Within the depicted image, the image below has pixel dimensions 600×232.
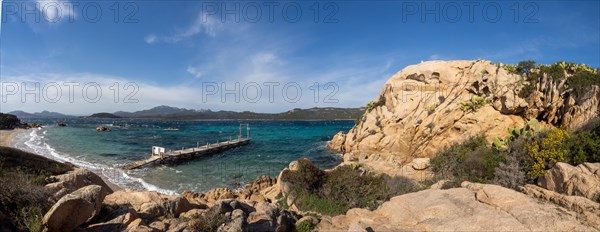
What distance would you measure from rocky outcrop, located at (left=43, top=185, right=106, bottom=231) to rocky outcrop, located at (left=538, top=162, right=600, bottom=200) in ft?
40.9

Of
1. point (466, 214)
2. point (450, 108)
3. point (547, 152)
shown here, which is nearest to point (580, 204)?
point (466, 214)

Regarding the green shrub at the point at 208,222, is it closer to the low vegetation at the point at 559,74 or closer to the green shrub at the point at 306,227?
the green shrub at the point at 306,227

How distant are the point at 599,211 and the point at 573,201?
574 millimetres

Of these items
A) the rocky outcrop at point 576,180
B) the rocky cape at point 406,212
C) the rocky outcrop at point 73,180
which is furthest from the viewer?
the rocky outcrop at point 73,180

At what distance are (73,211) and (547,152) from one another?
15685mm

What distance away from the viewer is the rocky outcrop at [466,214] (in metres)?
5.88

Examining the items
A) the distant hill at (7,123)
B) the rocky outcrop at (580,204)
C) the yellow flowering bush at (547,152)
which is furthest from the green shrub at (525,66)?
the distant hill at (7,123)

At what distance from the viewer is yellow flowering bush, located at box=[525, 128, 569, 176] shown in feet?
34.9

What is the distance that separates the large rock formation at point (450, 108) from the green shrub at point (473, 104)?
0.24 ft

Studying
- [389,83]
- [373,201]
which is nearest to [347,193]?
[373,201]

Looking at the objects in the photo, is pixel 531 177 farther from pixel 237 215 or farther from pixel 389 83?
pixel 389 83

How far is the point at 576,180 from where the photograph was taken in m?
7.91

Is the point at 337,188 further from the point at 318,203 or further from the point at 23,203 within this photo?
the point at 23,203

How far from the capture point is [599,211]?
6.33 meters
